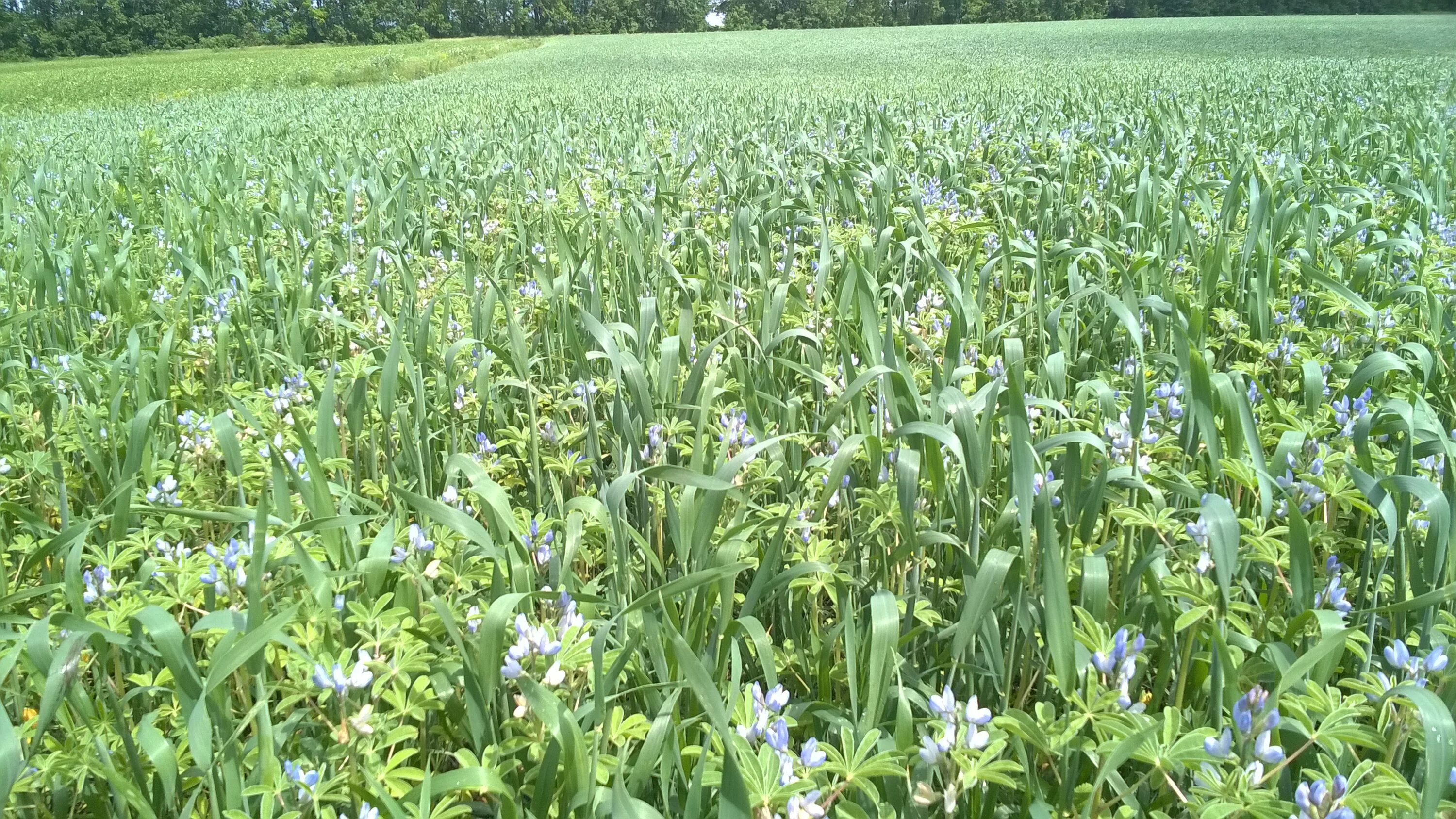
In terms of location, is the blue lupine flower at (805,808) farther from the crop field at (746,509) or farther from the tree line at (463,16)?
the tree line at (463,16)

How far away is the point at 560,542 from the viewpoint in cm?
176

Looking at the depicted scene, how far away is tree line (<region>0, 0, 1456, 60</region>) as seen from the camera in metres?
57.8

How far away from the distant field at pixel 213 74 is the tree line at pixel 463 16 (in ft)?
89.0

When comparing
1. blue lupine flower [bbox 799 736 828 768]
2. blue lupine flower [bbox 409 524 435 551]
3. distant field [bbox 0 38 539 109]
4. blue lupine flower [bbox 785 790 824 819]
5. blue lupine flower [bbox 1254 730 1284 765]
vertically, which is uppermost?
distant field [bbox 0 38 539 109]

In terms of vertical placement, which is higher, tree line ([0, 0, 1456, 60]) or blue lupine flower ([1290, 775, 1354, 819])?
tree line ([0, 0, 1456, 60])

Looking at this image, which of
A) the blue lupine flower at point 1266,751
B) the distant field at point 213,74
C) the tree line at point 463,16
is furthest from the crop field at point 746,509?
the tree line at point 463,16

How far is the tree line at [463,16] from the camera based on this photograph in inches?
2276

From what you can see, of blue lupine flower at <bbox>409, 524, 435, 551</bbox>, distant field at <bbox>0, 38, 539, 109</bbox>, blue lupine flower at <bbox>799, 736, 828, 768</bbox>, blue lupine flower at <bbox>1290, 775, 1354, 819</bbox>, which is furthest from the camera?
distant field at <bbox>0, 38, 539, 109</bbox>

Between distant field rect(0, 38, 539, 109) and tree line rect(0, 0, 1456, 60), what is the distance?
27135 mm

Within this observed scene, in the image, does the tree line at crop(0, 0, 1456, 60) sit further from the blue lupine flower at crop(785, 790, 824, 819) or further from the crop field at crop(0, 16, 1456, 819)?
the blue lupine flower at crop(785, 790, 824, 819)

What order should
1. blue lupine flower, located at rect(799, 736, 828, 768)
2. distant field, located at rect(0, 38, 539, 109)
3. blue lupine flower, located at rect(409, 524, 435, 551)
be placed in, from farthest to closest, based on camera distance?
distant field, located at rect(0, 38, 539, 109)
blue lupine flower, located at rect(409, 524, 435, 551)
blue lupine flower, located at rect(799, 736, 828, 768)

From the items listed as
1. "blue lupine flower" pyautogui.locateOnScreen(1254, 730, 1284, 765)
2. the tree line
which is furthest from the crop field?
the tree line

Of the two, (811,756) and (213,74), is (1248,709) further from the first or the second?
(213,74)

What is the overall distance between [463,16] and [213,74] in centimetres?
6077
